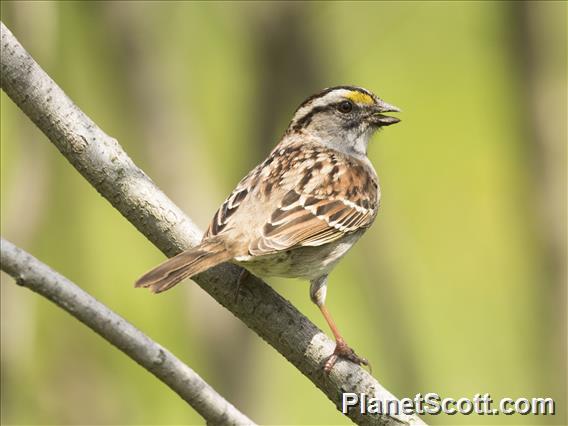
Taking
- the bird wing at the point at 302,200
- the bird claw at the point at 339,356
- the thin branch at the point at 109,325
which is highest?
the bird wing at the point at 302,200

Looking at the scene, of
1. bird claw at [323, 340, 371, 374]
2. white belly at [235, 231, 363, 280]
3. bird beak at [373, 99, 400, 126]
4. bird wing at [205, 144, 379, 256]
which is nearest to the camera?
bird claw at [323, 340, 371, 374]

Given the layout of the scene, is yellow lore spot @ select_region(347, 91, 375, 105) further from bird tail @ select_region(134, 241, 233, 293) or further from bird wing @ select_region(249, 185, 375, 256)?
bird tail @ select_region(134, 241, 233, 293)

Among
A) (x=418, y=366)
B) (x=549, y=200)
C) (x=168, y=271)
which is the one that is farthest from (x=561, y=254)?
(x=168, y=271)

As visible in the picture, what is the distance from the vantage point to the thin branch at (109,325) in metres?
2.69

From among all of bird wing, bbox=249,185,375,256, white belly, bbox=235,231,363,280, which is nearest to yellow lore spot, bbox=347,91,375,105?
bird wing, bbox=249,185,375,256

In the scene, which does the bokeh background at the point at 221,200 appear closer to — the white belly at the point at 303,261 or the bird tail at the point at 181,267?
the white belly at the point at 303,261

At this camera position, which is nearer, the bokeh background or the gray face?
the gray face

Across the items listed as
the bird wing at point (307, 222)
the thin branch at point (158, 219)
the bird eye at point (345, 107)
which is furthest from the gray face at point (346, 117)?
the thin branch at point (158, 219)

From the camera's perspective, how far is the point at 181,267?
3.61 metres

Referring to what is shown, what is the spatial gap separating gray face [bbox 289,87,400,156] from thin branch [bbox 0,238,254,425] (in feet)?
8.73

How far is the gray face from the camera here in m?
5.44

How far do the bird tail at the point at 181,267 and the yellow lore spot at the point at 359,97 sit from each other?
189cm

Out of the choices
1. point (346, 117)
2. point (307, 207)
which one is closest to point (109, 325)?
point (307, 207)

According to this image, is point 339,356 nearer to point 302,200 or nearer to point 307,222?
point 307,222
